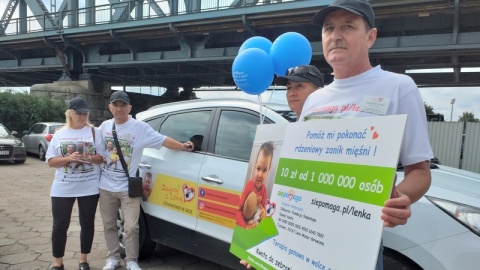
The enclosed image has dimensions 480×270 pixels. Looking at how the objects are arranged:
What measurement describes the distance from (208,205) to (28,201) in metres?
5.27

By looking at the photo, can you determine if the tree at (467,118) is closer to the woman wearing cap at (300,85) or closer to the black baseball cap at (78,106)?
the woman wearing cap at (300,85)

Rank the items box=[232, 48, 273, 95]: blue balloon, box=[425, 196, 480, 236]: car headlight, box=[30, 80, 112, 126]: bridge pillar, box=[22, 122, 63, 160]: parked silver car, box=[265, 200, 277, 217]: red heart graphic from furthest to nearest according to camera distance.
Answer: box=[30, 80, 112, 126]: bridge pillar < box=[22, 122, 63, 160]: parked silver car < box=[232, 48, 273, 95]: blue balloon < box=[425, 196, 480, 236]: car headlight < box=[265, 200, 277, 217]: red heart graphic

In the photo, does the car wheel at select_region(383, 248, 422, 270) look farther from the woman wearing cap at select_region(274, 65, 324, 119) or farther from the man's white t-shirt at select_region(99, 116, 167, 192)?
the man's white t-shirt at select_region(99, 116, 167, 192)

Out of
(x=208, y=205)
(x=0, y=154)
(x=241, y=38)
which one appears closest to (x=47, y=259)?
(x=208, y=205)

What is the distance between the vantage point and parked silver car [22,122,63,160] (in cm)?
1345

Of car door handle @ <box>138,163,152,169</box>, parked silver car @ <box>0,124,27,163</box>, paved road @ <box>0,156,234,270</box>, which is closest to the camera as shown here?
car door handle @ <box>138,163,152,169</box>

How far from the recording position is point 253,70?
2979mm

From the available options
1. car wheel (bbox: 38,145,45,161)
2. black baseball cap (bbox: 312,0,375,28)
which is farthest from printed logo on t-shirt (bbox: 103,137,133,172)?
car wheel (bbox: 38,145,45,161)

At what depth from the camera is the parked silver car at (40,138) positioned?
13453 mm

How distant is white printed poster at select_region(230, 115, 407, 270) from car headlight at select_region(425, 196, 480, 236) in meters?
1.15

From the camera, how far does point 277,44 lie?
10.4ft

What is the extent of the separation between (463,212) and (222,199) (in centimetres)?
170

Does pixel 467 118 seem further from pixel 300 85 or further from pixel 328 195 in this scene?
pixel 328 195

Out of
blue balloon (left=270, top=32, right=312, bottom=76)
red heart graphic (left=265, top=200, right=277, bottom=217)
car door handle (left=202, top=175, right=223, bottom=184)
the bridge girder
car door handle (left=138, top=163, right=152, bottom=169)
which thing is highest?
the bridge girder
